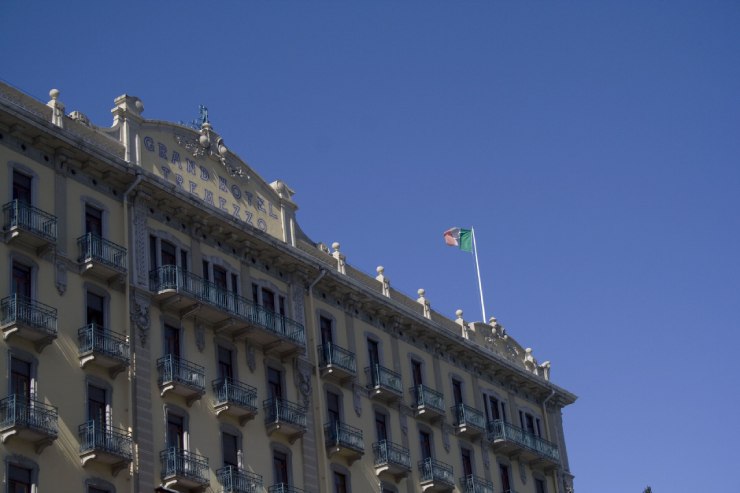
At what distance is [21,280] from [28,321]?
204cm

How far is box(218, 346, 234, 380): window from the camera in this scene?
5300 centimetres

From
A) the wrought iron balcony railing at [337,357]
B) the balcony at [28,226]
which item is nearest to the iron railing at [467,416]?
the wrought iron balcony railing at [337,357]

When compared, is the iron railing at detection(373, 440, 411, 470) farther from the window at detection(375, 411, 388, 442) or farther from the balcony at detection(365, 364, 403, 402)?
the balcony at detection(365, 364, 403, 402)

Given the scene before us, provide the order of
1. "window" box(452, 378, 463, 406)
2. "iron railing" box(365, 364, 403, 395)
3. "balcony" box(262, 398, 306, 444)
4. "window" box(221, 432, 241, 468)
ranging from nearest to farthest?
"window" box(221, 432, 241, 468)
"balcony" box(262, 398, 306, 444)
"iron railing" box(365, 364, 403, 395)
"window" box(452, 378, 463, 406)

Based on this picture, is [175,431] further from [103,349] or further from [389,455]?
[389,455]

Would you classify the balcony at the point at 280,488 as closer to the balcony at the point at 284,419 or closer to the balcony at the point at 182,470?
the balcony at the point at 284,419

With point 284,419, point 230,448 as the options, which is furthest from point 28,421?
point 284,419

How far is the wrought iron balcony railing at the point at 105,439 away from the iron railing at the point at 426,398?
703 inches

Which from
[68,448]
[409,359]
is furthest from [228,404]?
[409,359]

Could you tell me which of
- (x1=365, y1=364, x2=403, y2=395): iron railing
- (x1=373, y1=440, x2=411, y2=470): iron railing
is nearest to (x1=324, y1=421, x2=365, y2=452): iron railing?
(x1=373, y1=440, x2=411, y2=470): iron railing

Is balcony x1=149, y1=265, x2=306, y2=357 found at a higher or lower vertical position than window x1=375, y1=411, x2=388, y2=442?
higher

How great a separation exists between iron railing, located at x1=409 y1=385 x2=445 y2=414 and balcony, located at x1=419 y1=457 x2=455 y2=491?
2375mm

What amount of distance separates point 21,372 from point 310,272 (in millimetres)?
16592

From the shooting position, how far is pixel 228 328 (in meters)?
53.5
